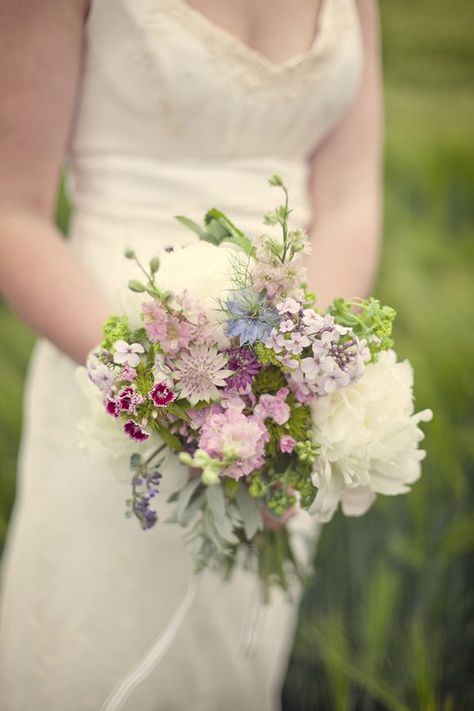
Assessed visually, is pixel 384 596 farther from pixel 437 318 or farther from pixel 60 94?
pixel 60 94

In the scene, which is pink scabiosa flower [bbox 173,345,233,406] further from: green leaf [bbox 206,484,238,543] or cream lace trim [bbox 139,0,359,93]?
cream lace trim [bbox 139,0,359,93]

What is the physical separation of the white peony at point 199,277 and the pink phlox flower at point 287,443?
0.11m

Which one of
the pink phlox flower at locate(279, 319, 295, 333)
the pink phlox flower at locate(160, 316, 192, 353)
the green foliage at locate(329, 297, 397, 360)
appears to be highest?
the pink phlox flower at locate(279, 319, 295, 333)

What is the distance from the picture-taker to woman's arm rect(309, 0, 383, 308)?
3.72ft

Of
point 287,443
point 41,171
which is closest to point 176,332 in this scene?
point 287,443

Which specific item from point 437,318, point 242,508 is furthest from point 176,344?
point 437,318

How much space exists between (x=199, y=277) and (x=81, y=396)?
46cm

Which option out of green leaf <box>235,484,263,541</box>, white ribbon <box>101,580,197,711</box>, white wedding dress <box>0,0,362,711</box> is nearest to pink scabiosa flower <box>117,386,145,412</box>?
green leaf <box>235,484,263,541</box>

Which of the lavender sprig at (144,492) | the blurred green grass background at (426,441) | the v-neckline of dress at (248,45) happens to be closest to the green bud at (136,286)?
the lavender sprig at (144,492)

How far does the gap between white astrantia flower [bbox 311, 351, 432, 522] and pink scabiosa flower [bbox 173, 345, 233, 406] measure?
116 mm

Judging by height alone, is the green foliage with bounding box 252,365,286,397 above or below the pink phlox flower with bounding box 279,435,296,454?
above

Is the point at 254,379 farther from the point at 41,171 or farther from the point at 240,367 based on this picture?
the point at 41,171

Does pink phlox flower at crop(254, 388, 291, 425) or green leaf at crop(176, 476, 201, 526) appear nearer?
pink phlox flower at crop(254, 388, 291, 425)

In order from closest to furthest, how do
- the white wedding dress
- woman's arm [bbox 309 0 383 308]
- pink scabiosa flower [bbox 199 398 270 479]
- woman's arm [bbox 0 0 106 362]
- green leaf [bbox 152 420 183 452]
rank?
pink scabiosa flower [bbox 199 398 270 479] → green leaf [bbox 152 420 183 452] → woman's arm [bbox 0 0 106 362] → the white wedding dress → woman's arm [bbox 309 0 383 308]
